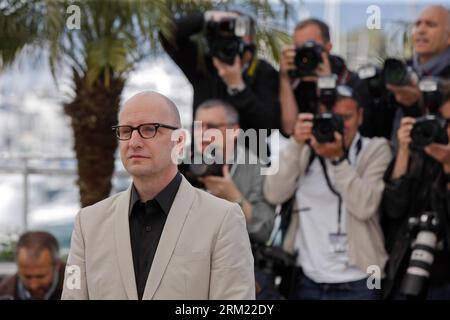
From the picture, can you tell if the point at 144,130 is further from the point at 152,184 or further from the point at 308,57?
the point at 308,57

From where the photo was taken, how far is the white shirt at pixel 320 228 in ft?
14.1

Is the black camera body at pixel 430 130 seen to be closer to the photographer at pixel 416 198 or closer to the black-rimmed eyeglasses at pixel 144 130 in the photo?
the photographer at pixel 416 198

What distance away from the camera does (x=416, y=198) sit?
14.2ft

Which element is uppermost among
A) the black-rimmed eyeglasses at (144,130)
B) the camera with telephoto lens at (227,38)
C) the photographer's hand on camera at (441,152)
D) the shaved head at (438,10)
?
the shaved head at (438,10)

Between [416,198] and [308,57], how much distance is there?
0.97 metres

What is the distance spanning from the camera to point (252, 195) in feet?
14.6

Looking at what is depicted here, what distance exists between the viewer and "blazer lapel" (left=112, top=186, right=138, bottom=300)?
2395 millimetres

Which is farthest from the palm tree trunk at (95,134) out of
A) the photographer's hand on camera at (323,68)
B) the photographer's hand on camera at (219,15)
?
the photographer's hand on camera at (323,68)

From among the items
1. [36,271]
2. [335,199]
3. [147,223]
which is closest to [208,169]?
[335,199]

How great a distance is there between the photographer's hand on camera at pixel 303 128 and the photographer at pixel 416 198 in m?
0.44

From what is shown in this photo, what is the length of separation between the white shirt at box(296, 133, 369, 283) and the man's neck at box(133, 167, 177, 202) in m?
2.01

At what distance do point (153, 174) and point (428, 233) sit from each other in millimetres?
2179

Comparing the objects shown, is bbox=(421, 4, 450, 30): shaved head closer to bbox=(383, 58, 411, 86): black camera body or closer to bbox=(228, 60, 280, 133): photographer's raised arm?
bbox=(383, 58, 411, 86): black camera body
